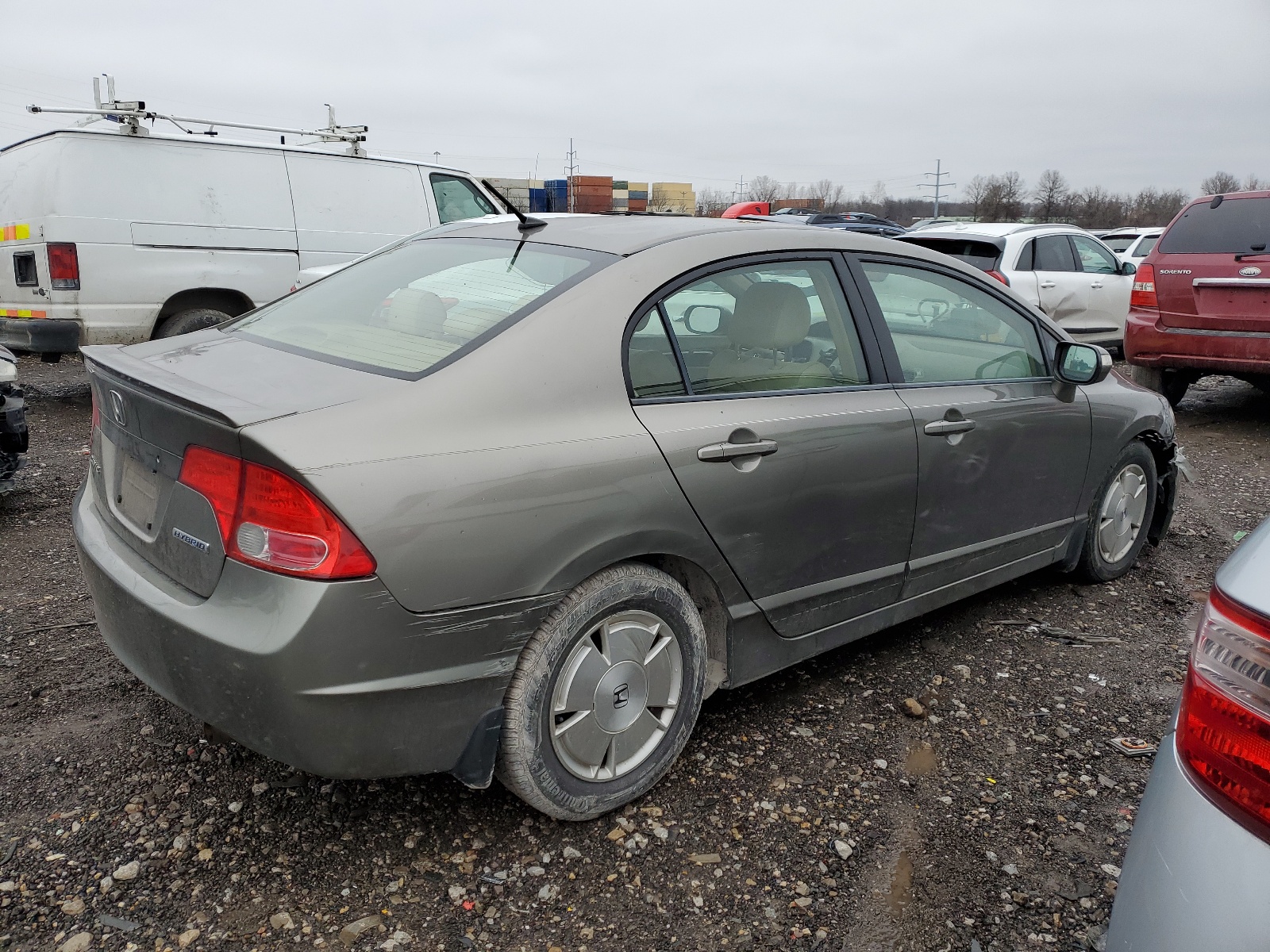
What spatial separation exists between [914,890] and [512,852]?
102 centimetres

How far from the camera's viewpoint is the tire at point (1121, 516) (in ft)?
13.7

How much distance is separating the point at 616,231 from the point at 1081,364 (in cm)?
198

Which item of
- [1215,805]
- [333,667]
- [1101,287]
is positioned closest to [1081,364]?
[1215,805]

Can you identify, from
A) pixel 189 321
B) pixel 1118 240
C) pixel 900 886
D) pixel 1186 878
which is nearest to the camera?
pixel 1186 878

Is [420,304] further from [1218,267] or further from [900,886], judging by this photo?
[1218,267]

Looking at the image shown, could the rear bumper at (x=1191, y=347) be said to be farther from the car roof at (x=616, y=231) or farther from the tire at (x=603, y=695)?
the tire at (x=603, y=695)

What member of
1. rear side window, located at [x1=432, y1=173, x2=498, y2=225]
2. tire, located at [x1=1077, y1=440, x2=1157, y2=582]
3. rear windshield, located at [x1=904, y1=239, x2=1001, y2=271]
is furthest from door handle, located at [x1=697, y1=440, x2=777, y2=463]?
rear windshield, located at [x1=904, y1=239, x2=1001, y2=271]

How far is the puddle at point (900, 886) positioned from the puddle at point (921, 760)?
1.34 feet

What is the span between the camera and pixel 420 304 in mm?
2750

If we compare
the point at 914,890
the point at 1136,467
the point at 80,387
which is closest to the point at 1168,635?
the point at 1136,467

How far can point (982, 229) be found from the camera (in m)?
10.1

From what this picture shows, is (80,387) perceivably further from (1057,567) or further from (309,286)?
(1057,567)

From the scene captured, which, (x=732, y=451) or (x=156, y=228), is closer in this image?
(x=732, y=451)

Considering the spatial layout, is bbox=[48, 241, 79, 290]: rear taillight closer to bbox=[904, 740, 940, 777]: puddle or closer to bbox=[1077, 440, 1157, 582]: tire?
bbox=[904, 740, 940, 777]: puddle
